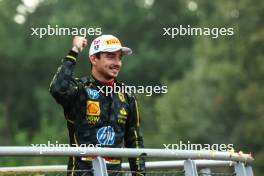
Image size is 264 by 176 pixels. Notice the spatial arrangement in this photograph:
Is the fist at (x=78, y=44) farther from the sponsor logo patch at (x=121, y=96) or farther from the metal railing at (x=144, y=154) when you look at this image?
the metal railing at (x=144, y=154)

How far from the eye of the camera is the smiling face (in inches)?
325

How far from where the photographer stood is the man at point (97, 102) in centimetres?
793

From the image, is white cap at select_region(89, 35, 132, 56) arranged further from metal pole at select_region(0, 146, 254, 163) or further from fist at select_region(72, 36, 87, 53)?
metal pole at select_region(0, 146, 254, 163)

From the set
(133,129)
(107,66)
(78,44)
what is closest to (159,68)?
(133,129)

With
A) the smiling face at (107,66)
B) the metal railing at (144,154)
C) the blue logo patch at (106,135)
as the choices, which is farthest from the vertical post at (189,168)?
the smiling face at (107,66)

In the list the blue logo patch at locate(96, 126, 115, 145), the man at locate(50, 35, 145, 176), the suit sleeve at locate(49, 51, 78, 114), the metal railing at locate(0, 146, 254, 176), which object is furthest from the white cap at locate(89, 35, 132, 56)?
the metal railing at locate(0, 146, 254, 176)

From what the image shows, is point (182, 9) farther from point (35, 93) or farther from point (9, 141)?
point (9, 141)

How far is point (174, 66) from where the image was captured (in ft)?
202

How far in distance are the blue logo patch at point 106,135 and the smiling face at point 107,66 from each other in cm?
40

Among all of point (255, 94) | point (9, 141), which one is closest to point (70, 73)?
point (255, 94)

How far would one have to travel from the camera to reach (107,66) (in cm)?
827

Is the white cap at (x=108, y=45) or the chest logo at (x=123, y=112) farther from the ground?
the white cap at (x=108, y=45)

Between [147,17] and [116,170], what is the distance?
57504 mm

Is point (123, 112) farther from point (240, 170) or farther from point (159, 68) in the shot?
point (159, 68)
